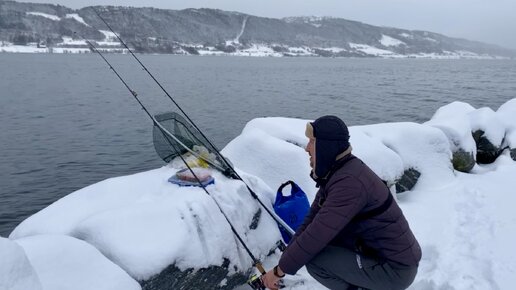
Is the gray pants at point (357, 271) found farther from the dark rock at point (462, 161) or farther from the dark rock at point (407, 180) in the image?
the dark rock at point (462, 161)

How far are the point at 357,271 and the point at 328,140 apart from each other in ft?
3.97

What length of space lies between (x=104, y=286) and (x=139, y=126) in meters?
18.2

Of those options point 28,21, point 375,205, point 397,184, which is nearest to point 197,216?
point 375,205

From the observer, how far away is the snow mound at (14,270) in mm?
2883

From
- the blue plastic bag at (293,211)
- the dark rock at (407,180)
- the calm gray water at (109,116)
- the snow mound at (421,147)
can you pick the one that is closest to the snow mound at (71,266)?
the blue plastic bag at (293,211)

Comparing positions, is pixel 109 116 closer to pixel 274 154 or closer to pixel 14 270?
pixel 274 154

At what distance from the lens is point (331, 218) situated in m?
3.45

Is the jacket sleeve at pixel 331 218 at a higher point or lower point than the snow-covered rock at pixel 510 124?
higher

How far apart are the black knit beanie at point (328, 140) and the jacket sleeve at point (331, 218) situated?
0.70 feet

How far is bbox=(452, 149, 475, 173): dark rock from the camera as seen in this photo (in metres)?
10.6

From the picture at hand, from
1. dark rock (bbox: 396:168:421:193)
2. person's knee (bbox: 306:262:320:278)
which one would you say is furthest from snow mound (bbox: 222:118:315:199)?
person's knee (bbox: 306:262:320:278)

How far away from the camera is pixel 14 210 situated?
10664 millimetres

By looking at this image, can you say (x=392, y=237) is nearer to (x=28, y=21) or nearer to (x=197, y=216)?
(x=197, y=216)

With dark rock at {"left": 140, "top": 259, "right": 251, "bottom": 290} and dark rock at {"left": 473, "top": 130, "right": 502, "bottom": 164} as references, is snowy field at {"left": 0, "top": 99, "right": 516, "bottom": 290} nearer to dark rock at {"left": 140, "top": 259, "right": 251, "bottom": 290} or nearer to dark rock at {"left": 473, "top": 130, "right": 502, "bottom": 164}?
dark rock at {"left": 140, "top": 259, "right": 251, "bottom": 290}
